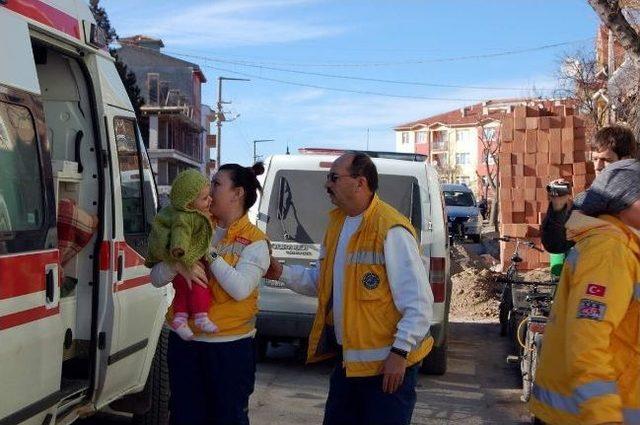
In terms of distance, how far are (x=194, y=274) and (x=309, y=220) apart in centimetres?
434

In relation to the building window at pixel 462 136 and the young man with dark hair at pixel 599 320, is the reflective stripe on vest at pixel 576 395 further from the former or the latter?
the building window at pixel 462 136

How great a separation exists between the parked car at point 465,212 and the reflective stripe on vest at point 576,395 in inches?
1009

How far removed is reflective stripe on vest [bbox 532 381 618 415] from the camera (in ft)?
8.91

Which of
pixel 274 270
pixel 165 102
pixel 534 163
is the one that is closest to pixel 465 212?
pixel 534 163

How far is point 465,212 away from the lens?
2986 centimetres

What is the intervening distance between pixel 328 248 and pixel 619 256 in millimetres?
1578

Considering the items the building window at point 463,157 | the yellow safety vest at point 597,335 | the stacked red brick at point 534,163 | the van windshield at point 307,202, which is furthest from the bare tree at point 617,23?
the building window at point 463,157

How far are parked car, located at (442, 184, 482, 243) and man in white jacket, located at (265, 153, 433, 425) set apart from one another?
2473 cm

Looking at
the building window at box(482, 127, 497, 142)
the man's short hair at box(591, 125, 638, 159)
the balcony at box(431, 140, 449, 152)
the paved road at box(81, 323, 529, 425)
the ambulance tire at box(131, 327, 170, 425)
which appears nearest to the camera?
the man's short hair at box(591, 125, 638, 159)

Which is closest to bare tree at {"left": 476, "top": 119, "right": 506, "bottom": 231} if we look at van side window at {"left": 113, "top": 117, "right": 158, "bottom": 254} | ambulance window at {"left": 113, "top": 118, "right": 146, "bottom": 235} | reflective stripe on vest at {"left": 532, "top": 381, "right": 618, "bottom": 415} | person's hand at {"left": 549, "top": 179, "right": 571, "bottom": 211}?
person's hand at {"left": 549, "top": 179, "right": 571, "bottom": 211}

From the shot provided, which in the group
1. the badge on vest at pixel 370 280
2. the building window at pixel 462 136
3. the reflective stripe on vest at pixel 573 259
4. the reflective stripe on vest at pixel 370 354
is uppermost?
the building window at pixel 462 136

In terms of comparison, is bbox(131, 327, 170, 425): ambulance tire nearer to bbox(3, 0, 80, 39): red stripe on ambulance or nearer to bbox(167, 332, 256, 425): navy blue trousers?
bbox(167, 332, 256, 425): navy blue trousers

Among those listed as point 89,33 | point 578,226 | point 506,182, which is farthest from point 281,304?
point 506,182

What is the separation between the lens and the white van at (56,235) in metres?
4.00
